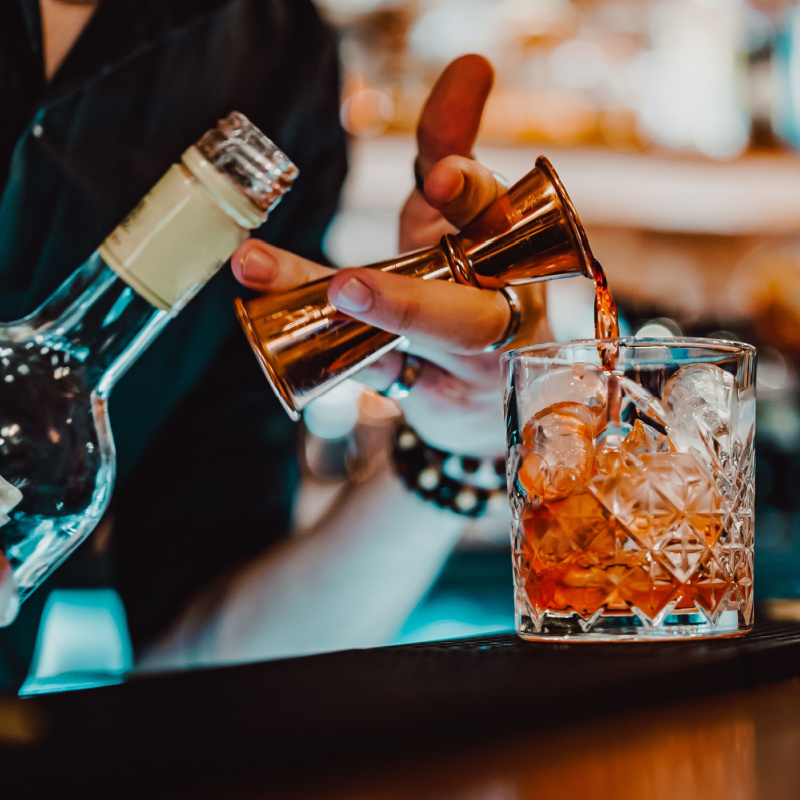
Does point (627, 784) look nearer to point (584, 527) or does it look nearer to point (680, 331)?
point (584, 527)

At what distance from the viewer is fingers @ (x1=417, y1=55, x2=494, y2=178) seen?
515 millimetres

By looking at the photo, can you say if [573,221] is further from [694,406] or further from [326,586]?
[326,586]

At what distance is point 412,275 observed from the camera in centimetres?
42

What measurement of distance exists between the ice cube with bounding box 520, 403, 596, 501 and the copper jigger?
0.25 ft

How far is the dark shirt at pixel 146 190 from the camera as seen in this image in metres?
0.63

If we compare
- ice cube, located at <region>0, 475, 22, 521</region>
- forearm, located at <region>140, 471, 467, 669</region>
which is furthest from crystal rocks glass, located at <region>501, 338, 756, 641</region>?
forearm, located at <region>140, 471, 467, 669</region>

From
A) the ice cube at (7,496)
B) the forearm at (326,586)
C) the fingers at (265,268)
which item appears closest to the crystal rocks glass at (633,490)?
the fingers at (265,268)

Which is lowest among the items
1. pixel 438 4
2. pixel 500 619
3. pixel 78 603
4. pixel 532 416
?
pixel 500 619

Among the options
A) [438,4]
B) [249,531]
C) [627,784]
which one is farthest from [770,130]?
[627,784]

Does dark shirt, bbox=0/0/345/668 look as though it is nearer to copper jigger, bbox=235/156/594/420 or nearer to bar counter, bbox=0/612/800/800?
copper jigger, bbox=235/156/594/420

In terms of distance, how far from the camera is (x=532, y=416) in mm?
402

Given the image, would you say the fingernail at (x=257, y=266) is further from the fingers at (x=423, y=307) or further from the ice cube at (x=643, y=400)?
the ice cube at (x=643, y=400)

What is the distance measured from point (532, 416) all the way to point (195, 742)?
0.23 m

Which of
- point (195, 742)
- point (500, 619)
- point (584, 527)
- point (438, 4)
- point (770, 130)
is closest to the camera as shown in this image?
point (195, 742)
